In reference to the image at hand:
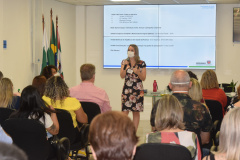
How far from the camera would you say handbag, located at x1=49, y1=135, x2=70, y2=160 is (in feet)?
11.8

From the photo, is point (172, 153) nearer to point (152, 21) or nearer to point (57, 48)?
point (57, 48)

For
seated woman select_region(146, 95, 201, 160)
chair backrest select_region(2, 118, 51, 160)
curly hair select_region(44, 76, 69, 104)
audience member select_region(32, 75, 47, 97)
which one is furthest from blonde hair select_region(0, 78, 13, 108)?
seated woman select_region(146, 95, 201, 160)

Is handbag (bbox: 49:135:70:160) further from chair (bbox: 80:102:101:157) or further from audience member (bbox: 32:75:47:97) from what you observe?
audience member (bbox: 32:75:47:97)

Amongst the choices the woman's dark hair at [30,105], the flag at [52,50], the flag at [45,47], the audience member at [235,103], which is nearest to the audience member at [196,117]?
the audience member at [235,103]

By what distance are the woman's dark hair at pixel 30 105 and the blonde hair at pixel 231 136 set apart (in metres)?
1.88

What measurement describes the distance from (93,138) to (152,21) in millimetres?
7296

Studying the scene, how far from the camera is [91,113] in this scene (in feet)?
14.8

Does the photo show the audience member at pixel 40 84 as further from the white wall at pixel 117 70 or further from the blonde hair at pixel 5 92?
the white wall at pixel 117 70

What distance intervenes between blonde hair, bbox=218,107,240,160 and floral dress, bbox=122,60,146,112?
4.20m

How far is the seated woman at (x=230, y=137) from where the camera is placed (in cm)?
200

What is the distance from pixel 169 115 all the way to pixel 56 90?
5.43 feet

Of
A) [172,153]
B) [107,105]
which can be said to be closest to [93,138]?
[172,153]

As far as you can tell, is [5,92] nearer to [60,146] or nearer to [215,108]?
[60,146]

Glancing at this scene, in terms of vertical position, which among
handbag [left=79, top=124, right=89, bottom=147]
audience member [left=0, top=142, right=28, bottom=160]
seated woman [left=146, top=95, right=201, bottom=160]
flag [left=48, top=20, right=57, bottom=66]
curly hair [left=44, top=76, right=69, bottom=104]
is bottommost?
handbag [left=79, top=124, right=89, bottom=147]
